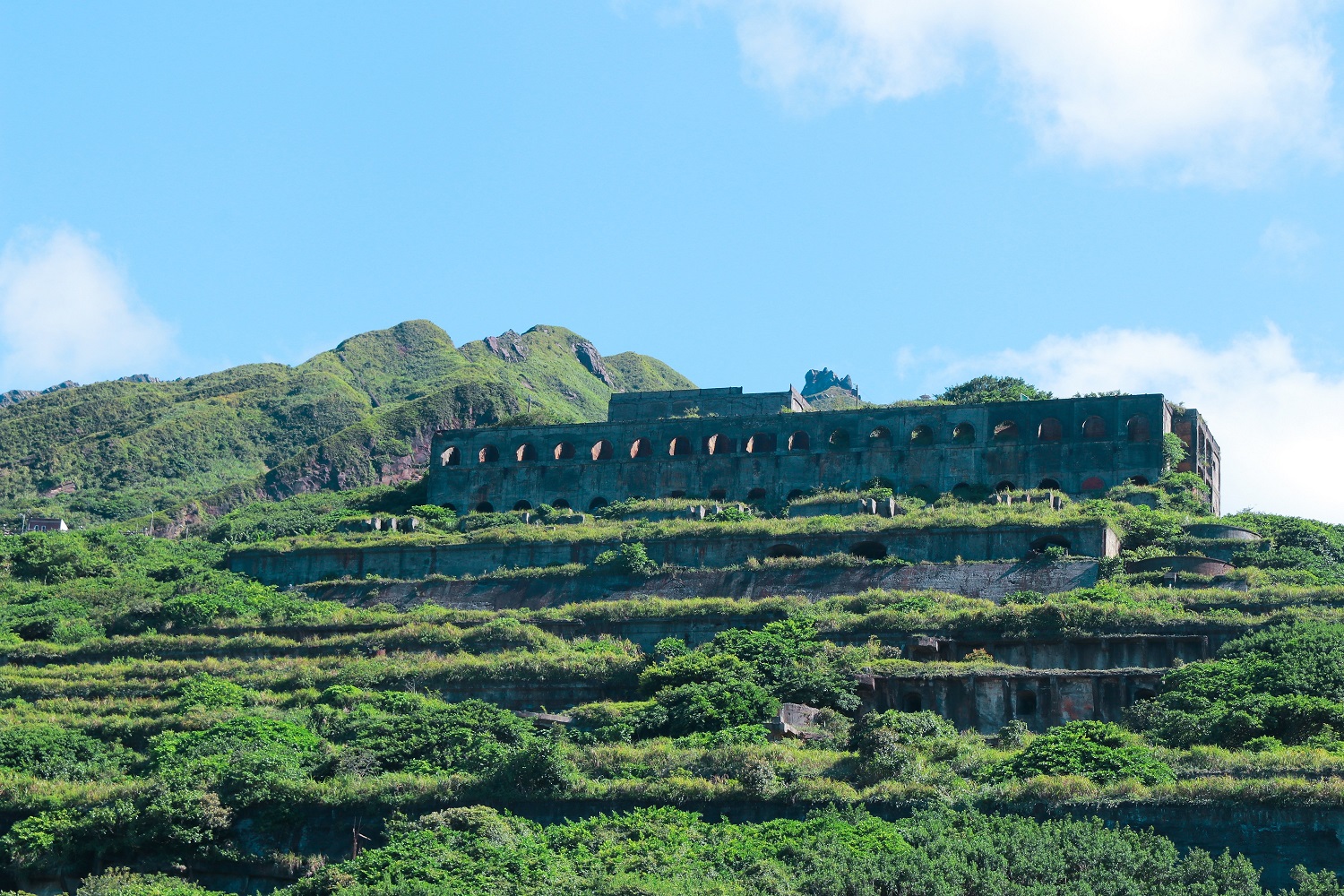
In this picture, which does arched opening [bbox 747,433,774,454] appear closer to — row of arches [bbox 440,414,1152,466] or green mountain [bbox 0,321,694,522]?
row of arches [bbox 440,414,1152,466]

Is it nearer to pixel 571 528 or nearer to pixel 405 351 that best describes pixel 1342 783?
pixel 571 528

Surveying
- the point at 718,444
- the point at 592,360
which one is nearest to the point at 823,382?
the point at 592,360

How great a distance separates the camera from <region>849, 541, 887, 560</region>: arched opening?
47.1 meters

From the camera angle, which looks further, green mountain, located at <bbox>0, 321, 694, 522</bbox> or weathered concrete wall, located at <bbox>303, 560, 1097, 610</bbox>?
green mountain, located at <bbox>0, 321, 694, 522</bbox>

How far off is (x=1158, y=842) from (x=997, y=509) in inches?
842

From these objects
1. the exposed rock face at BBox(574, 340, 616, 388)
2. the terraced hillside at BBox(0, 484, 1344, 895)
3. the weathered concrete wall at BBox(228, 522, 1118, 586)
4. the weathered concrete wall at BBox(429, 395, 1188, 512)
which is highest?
the exposed rock face at BBox(574, 340, 616, 388)

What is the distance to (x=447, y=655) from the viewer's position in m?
41.5

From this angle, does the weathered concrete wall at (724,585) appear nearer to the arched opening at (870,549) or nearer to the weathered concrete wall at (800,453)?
the arched opening at (870,549)

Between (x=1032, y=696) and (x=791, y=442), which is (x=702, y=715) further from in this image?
(x=791, y=442)

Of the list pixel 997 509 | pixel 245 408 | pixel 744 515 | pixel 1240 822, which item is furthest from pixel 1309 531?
pixel 245 408

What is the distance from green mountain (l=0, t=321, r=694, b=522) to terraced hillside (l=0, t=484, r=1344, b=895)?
26798 millimetres

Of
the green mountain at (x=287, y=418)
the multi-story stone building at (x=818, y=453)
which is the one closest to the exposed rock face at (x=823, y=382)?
the green mountain at (x=287, y=418)

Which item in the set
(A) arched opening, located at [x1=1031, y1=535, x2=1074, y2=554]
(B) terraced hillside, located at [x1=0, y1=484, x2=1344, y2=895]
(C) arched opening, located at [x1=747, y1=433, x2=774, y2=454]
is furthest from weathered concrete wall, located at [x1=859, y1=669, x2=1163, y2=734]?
(C) arched opening, located at [x1=747, y1=433, x2=774, y2=454]

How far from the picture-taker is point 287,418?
93188mm
